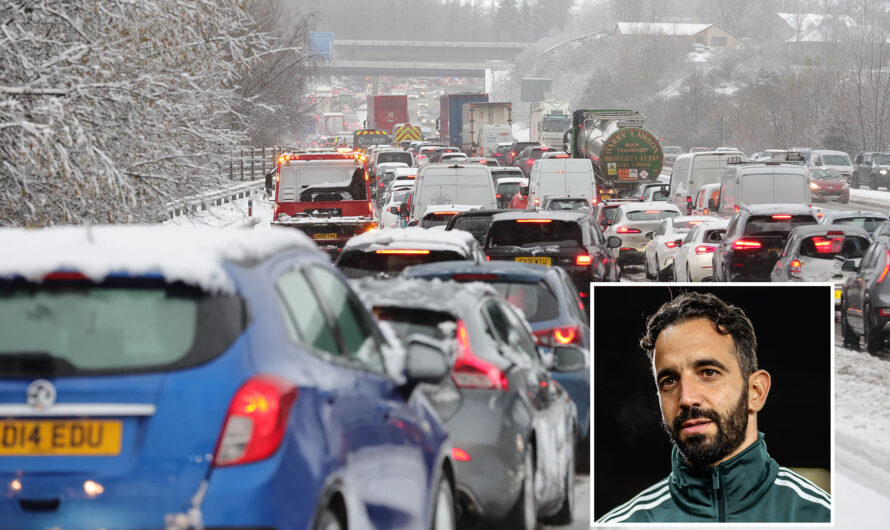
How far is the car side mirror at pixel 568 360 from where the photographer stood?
27.3 ft

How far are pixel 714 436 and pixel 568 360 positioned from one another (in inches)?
126

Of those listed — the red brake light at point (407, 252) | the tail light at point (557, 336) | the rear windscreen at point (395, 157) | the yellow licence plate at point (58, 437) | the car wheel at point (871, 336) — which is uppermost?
the rear windscreen at point (395, 157)

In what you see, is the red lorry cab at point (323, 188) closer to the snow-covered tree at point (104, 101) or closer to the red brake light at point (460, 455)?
the snow-covered tree at point (104, 101)

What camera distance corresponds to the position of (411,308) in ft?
24.3

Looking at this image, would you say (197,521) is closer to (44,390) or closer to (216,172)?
(44,390)

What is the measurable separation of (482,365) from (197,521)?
3184mm

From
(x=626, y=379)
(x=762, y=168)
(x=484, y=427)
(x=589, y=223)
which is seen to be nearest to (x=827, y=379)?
(x=626, y=379)

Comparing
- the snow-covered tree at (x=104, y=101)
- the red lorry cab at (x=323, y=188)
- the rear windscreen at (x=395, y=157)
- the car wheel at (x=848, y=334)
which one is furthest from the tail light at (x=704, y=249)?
the rear windscreen at (x=395, y=157)

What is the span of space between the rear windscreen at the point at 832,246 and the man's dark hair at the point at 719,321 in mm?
15290

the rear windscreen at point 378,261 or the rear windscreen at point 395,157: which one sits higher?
the rear windscreen at point 395,157

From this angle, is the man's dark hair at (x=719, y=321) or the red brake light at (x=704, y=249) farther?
the red brake light at (x=704, y=249)

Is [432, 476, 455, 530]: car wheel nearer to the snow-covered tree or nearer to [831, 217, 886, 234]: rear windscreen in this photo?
the snow-covered tree

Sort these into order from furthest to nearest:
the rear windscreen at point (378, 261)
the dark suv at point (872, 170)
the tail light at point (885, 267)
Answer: the dark suv at point (872, 170) → the tail light at point (885, 267) → the rear windscreen at point (378, 261)

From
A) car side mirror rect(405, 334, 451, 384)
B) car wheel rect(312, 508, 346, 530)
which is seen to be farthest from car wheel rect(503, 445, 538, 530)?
car wheel rect(312, 508, 346, 530)
